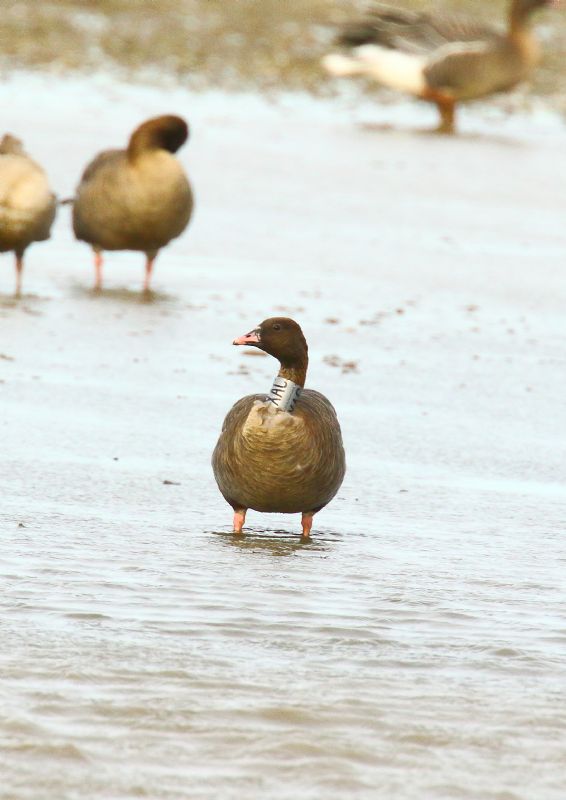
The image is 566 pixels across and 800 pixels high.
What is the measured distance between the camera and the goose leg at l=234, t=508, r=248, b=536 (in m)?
6.85

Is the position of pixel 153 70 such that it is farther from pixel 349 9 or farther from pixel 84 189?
pixel 84 189

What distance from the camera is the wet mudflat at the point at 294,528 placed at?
174 inches

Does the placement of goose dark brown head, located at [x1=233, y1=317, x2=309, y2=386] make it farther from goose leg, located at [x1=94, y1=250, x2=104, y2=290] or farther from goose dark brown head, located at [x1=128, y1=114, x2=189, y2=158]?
goose dark brown head, located at [x1=128, y1=114, x2=189, y2=158]

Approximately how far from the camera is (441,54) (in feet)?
76.2

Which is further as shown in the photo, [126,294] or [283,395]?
[126,294]

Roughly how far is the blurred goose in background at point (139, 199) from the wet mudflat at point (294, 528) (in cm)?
34

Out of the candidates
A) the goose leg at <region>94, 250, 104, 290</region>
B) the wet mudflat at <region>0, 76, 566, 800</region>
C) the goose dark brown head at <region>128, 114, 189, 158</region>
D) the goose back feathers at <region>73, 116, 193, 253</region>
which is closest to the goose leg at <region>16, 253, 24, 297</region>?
the wet mudflat at <region>0, 76, 566, 800</region>

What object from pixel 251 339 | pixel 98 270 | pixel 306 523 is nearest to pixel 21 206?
pixel 98 270

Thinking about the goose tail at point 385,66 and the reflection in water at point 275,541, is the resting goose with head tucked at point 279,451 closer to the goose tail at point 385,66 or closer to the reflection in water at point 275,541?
the reflection in water at point 275,541

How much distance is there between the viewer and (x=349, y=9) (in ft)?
112

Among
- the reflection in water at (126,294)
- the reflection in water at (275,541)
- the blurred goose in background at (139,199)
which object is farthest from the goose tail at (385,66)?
the reflection in water at (275,541)

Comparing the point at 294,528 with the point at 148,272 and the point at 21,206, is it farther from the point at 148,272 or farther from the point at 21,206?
the point at 148,272

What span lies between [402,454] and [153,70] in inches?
751

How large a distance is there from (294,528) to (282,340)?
32.6 inches
